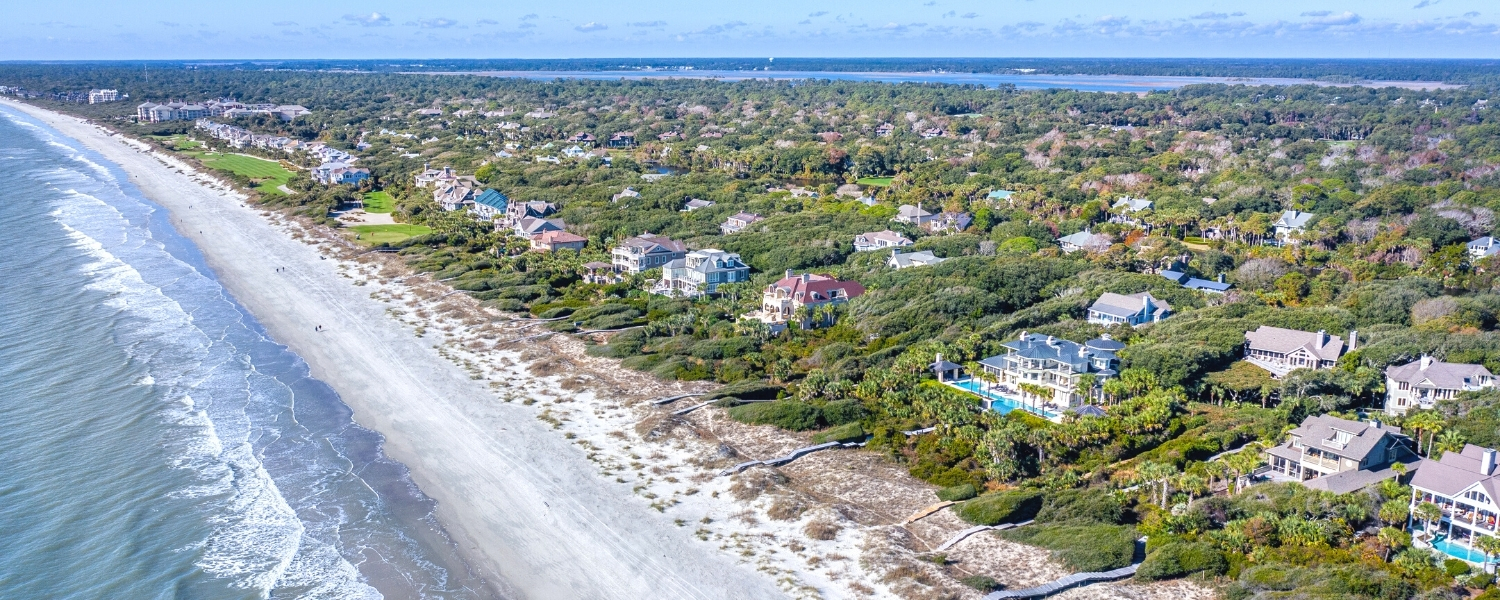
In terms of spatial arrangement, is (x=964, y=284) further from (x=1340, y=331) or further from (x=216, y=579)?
(x=216, y=579)

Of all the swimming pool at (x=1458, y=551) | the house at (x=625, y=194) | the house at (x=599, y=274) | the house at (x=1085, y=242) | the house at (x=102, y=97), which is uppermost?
the house at (x=102, y=97)

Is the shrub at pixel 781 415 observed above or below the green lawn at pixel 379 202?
below

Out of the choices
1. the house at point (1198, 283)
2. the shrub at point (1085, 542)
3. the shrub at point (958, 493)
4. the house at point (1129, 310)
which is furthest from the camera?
the house at point (1198, 283)

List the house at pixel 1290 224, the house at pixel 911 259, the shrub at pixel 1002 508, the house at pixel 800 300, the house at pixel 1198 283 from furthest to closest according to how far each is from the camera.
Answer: the house at pixel 1290 224 < the house at pixel 911 259 < the house at pixel 1198 283 < the house at pixel 800 300 < the shrub at pixel 1002 508

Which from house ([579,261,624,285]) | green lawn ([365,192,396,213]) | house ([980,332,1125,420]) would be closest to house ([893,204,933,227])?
house ([579,261,624,285])

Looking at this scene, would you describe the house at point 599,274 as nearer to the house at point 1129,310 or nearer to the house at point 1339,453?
the house at point 1129,310

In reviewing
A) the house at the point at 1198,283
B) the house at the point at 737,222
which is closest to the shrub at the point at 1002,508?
the house at the point at 1198,283
